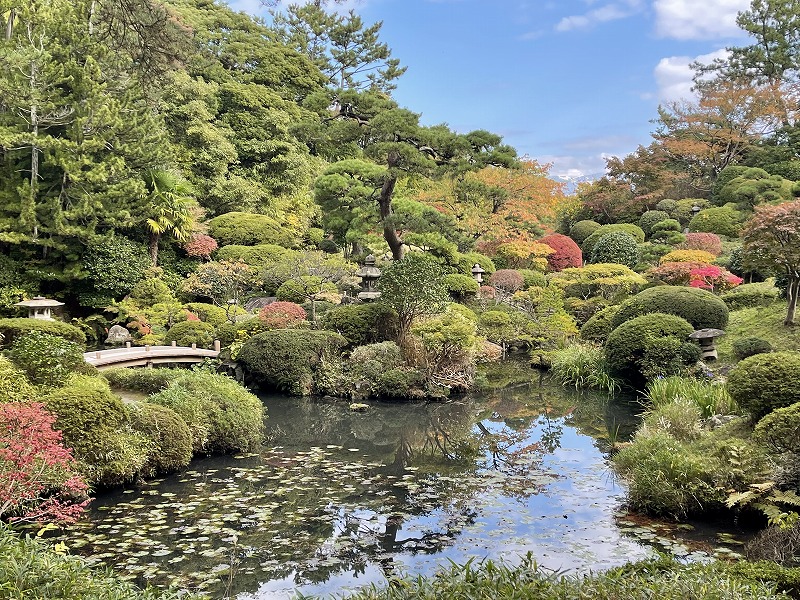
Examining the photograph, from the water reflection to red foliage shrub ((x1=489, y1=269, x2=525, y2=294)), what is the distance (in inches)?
364

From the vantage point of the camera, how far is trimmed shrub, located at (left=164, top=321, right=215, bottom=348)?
46.4 feet

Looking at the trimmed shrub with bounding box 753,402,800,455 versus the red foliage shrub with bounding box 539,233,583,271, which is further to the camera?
the red foliage shrub with bounding box 539,233,583,271

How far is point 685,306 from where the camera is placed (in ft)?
39.6

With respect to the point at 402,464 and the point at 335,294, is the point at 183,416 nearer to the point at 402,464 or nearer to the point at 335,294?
the point at 402,464

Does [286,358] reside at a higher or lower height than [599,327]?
lower

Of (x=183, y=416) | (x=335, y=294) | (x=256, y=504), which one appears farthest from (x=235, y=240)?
(x=256, y=504)

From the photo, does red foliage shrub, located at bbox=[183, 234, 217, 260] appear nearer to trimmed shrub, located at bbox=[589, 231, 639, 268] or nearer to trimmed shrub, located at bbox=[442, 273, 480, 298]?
trimmed shrub, located at bbox=[442, 273, 480, 298]

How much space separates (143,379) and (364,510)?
463 cm

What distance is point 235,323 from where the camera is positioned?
14.4 m

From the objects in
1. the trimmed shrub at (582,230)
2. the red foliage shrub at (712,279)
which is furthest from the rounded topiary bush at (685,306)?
the trimmed shrub at (582,230)

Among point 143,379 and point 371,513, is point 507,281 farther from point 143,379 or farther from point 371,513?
point 371,513

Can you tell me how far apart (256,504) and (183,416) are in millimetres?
1978

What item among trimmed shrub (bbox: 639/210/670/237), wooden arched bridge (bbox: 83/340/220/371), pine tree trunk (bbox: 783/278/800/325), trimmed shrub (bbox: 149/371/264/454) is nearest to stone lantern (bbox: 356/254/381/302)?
wooden arched bridge (bbox: 83/340/220/371)

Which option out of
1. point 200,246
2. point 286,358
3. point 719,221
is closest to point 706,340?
point 286,358
